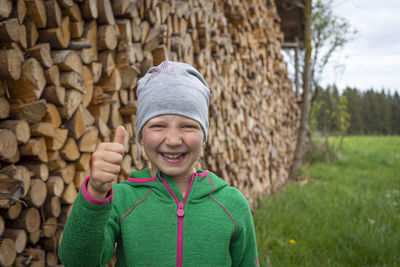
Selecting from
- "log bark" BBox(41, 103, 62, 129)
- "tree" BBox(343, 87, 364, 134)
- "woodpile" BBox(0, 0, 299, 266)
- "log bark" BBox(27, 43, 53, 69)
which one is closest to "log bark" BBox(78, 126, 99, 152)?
"woodpile" BBox(0, 0, 299, 266)

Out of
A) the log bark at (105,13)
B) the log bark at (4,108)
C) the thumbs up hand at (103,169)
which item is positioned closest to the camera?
the thumbs up hand at (103,169)

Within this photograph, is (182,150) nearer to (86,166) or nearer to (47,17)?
(86,166)

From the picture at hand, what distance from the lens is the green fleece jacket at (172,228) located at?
40.3 inches

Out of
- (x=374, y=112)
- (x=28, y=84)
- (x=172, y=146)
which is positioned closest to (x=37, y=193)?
(x=28, y=84)

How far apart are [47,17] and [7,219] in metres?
0.85

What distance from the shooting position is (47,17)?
4.60ft

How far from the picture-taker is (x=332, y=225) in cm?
303

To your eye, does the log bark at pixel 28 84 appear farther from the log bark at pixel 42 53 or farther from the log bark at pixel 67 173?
the log bark at pixel 67 173

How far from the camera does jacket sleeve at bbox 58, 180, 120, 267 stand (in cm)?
88

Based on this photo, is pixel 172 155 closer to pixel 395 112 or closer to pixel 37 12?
pixel 37 12

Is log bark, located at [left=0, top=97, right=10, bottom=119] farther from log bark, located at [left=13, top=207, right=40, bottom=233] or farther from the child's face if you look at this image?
the child's face

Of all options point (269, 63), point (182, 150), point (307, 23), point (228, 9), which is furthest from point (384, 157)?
point (182, 150)

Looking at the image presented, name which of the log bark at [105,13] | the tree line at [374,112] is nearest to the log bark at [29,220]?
the log bark at [105,13]

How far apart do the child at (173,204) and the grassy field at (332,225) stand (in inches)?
50.4
